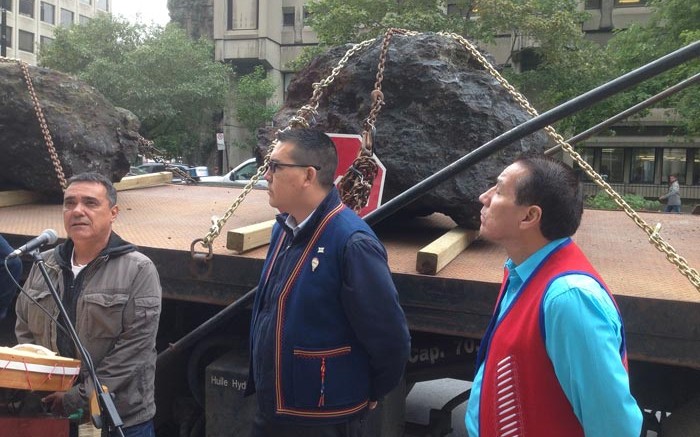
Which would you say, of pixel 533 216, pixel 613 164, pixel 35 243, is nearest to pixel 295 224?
pixel 35 243

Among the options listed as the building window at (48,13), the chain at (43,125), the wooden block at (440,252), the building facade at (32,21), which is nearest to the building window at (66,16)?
the building facade at (32,21)

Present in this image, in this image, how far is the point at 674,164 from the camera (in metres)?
30.7

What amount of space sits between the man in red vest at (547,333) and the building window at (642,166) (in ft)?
106

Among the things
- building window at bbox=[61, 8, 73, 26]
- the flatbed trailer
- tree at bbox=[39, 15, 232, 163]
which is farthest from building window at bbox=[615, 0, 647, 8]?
building window at bbox=[61, 8, 73, 26]

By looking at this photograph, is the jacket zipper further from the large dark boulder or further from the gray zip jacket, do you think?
the large dark boulder

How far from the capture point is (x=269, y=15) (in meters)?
34.2

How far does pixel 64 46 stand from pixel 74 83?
28757mm

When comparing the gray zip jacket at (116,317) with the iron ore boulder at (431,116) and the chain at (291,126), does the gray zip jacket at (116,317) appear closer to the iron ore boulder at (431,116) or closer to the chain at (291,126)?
the chain at (291,126)

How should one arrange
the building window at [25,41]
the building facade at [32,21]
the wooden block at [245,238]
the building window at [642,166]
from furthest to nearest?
the building window at [25,41] < the building facade at [32,21] < the building window at [642,166] < the wooden block at [245,238]

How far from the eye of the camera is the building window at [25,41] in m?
50.4

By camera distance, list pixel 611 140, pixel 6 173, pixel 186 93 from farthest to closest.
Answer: pixel 611 140
pixel 186 93
pixel 6 173

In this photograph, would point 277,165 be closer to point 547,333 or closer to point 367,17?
point 547,333

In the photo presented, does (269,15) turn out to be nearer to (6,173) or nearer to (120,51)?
(120,51)

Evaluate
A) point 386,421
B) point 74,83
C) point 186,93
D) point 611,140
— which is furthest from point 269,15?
point 386,421
